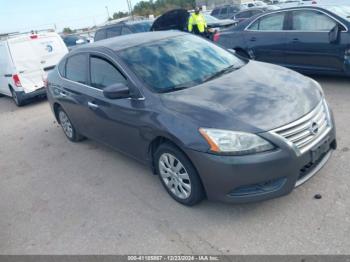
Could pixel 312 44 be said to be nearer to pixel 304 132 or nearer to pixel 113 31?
pixel 304 132

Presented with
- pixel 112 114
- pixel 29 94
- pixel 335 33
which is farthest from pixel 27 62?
pixel 335 33

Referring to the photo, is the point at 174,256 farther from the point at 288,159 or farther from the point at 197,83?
the point at 197,83

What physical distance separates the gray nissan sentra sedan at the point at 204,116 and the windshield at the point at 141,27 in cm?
670

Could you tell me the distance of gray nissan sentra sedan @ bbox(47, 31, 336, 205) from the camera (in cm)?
284

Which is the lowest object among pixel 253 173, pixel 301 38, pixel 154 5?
pixel 154 5

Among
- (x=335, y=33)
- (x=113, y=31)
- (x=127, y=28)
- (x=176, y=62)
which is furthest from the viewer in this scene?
(x=113, y=31)

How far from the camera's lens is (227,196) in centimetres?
298

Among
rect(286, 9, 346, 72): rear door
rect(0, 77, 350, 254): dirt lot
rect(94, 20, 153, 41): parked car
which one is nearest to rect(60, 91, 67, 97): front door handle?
rect(0, 77, 350, 254): dirt lot

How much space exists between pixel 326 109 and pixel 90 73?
9.60 feet

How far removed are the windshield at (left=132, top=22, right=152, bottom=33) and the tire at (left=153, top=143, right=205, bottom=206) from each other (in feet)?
27.4

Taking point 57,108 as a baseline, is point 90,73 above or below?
above

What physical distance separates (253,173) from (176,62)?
171 centimetres

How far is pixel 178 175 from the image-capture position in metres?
3.35

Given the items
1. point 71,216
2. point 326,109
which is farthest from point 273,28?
point 71,216
